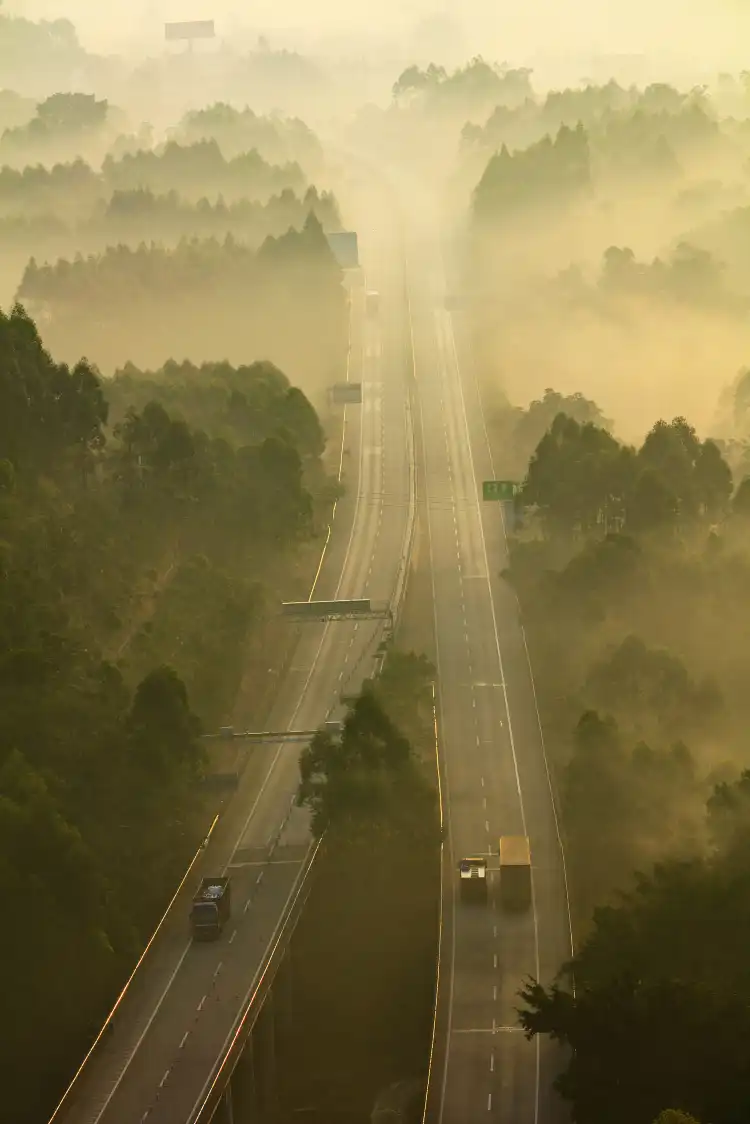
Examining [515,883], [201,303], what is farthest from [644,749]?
[201,303]

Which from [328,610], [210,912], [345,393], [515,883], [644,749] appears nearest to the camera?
[210,912]

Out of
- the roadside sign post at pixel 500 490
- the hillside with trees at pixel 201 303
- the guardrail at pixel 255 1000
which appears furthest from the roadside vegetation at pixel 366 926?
the hillside with trees at pixel 201 303

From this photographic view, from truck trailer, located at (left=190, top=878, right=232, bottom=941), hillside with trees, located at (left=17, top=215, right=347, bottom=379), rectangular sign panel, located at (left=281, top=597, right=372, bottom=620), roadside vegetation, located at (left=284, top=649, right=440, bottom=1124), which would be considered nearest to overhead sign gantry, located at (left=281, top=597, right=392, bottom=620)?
rectangular sign panel, located at (left=281, top=597, right=372, bottom=620)

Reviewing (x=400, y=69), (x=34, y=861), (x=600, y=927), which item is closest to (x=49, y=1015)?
(x=34, y=861)

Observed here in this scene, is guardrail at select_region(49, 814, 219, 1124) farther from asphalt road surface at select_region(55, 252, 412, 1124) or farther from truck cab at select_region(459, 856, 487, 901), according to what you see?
truck cab at select_region(459, 856, 487, 901)

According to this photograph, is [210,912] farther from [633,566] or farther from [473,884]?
[633,566]

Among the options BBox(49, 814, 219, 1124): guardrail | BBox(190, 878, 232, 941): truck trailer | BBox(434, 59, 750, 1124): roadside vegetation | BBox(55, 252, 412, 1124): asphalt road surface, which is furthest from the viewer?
BBox(190, 878, 232, 941): truck trailer

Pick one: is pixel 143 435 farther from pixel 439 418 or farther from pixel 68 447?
pixel 439 418
